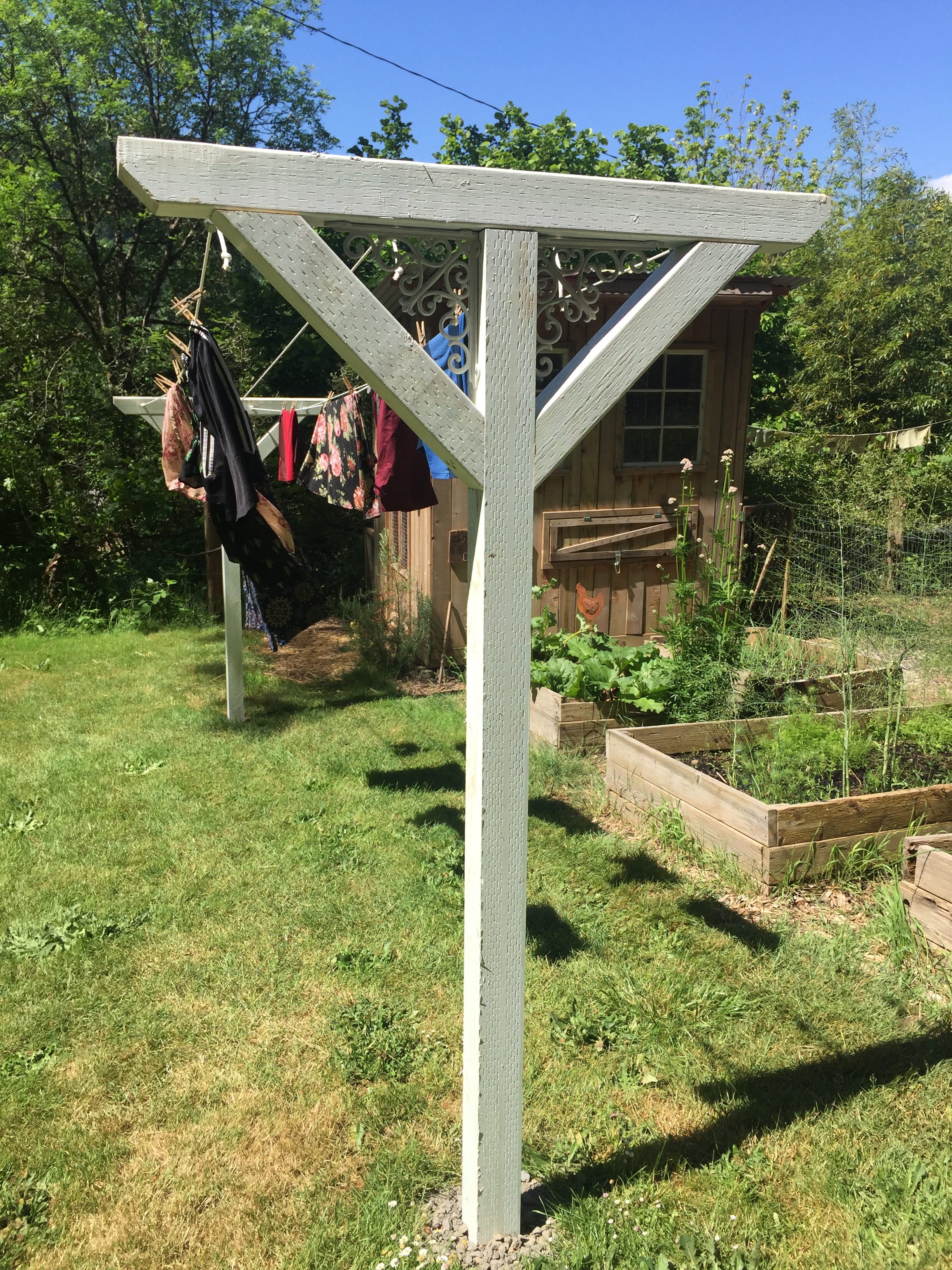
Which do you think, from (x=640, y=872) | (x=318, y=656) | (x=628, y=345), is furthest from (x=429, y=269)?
(x=318, y=656)

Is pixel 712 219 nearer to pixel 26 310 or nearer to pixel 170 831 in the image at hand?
pixel 170 831

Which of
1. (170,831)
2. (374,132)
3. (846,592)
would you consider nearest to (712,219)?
(846,592)

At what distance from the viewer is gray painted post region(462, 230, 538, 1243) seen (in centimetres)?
204

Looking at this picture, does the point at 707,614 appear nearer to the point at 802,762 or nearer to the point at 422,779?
the point at 802,762

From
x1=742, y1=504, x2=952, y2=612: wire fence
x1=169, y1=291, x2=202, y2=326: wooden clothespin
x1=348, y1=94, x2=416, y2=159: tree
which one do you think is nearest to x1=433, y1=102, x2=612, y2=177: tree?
x1=348, y1=94, x2=416, y2=159: tree

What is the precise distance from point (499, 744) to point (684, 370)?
6795 mm

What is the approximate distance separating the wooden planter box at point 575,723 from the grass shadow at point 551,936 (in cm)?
179

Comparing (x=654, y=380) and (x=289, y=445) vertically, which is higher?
(x=654, y=380)

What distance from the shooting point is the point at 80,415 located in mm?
10219

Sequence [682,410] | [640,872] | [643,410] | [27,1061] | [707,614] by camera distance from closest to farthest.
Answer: [27,1061] < [640,872] < [707,614] < [643,410] < [682,410]

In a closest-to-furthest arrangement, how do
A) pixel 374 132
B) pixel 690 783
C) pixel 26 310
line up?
pixel 690 783
pixel 26 310
pixel 374 132

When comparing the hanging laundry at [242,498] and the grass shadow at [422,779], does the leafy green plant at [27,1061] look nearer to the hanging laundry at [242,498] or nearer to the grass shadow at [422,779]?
the hanging laundry at [242,498]

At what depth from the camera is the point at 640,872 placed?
170 inches

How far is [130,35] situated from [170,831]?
1388cm
